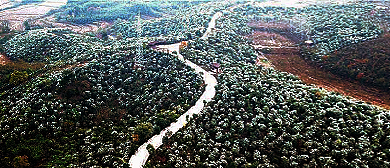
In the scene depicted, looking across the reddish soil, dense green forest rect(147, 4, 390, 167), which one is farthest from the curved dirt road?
the reddish soil

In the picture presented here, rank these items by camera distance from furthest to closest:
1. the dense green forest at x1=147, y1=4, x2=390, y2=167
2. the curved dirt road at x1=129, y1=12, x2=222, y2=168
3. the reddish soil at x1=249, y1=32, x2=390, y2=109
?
1. the reddish soil at x1=249, y1=32, x2=390, y2=109
2. the curved dirt road at x1=129, y1=12, x2=222, y2=168
3. the dense green forest at x1=147, y1=4, x2=390, y2=167

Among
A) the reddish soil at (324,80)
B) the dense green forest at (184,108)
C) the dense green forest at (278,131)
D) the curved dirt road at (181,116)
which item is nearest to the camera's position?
the dense green forest at (278,131)

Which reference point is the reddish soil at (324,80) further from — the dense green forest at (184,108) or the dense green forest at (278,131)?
the dense green forest at (278,131)

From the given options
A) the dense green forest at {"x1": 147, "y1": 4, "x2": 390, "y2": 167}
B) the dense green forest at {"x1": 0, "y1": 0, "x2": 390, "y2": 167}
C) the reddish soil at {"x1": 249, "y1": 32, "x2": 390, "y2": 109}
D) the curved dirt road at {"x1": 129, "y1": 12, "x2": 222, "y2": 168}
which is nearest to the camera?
the dense green forest at {"x1": 147, "y1": 4, "x2": 390, "y2": 167}

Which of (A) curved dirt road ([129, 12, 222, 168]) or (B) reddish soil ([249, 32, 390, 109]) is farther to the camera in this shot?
(B) reddish soil ([249, 32, 390, 109])

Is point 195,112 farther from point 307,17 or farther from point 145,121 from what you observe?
point 307,17

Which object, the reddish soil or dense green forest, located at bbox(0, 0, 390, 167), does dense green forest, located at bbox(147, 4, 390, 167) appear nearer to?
dense green forest, located at bbox(0, 0, 390, 167)

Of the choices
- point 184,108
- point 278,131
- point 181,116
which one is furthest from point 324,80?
point 181,116

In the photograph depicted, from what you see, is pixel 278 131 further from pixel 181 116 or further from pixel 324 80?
pixel 324 80

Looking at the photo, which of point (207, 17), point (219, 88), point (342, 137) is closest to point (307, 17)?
point (207, 17)

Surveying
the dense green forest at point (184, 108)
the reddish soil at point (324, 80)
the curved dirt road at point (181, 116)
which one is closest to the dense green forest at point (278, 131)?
the dense green forest at point (184, 108)
